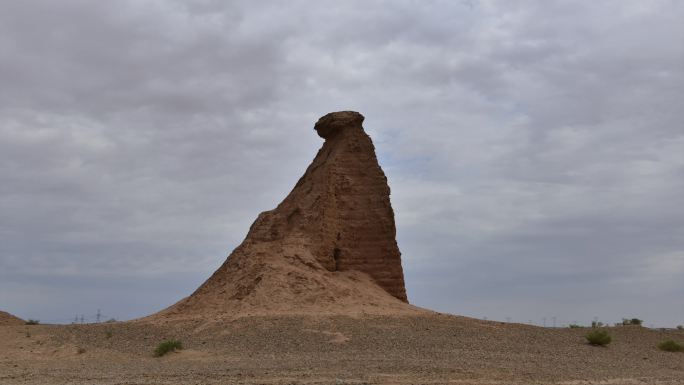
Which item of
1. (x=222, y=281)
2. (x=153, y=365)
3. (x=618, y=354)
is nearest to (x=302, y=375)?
(x=153, y=365)

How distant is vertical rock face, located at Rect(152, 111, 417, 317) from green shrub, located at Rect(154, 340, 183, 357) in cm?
443

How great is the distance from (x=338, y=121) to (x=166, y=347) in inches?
659

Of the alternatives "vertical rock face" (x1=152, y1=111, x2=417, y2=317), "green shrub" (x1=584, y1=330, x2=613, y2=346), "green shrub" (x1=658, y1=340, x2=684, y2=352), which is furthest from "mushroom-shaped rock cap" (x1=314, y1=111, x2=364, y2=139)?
"green shrub" (x1=658, y1=340, x2=684, y2=352)

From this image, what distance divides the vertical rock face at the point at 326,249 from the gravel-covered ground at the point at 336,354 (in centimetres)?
247

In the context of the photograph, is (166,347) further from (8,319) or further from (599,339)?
(8,319)

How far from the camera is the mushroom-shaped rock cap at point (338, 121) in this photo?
35.5 meters

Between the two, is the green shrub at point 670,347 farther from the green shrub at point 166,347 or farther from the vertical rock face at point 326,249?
the green shrub at point 166,347

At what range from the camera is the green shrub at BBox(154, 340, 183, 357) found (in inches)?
878

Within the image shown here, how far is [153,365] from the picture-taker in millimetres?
20141

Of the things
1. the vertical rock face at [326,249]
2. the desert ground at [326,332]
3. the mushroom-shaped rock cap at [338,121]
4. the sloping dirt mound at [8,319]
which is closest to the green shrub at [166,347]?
the desert ground at [326,332]

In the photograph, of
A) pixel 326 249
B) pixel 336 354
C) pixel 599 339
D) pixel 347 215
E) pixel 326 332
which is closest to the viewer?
pixel 336 354

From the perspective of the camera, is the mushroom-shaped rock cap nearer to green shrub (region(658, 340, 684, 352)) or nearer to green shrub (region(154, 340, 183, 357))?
green shrub (region(154, 340, 183, 357))


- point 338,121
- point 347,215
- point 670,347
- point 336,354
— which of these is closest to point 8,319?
point 347,215

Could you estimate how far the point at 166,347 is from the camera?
22.4m
